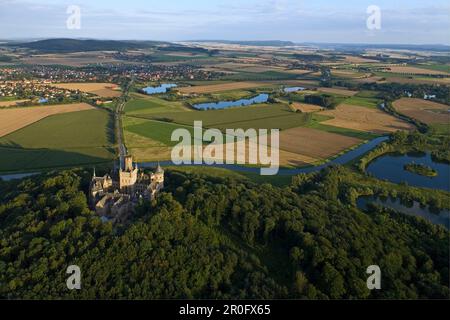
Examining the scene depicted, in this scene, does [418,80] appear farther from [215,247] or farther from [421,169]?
[215,247]

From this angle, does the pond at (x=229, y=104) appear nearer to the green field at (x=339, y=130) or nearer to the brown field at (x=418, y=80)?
the green field at (x=339, y=130)

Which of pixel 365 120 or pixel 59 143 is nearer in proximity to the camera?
pixel 59 143

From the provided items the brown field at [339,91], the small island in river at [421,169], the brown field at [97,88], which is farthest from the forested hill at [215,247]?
the brown field at [339,91]

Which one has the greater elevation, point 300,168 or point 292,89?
point 292,89

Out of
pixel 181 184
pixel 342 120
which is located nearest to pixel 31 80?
pixel 342 120

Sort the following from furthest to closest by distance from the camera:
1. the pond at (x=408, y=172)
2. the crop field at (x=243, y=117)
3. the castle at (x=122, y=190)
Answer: the crop field at (x=243, y=117)
the pond at (x=408, y=172)
the castle at (x=122, y=190)

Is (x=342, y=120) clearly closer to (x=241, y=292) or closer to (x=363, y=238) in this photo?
(x=363, y=238)

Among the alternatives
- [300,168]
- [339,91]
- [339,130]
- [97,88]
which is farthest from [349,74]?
[300,168]
